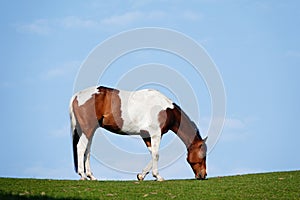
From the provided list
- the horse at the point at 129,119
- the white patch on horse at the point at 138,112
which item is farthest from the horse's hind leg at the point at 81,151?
the white patch on horse at the point at 138,112

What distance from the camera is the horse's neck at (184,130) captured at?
57.5ft

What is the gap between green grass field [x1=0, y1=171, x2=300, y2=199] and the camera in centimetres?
1275

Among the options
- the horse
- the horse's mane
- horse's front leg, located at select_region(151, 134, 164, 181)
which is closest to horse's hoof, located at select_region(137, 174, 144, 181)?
the horse

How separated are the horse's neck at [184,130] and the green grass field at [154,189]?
170cm

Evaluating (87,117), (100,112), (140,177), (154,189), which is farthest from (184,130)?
(154,189)

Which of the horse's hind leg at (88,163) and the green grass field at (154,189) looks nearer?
the green grass field at (154,189)

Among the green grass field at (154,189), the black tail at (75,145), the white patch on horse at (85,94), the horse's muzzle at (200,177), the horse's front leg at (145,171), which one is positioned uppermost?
the white patch on horse at (85,94)

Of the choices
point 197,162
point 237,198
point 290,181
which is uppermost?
point 197,162

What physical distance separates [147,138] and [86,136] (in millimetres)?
1996

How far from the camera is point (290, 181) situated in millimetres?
15828

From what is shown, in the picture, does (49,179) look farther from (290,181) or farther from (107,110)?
(290,181)

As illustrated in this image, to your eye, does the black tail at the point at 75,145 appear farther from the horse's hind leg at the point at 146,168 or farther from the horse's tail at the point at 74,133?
the horse's hind leg at the point at 146,168

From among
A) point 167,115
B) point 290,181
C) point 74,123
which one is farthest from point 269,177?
point 74,123

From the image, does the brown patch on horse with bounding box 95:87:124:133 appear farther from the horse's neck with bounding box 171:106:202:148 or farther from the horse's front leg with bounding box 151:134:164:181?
the horse's neck with bounding box 171:106:202:148
